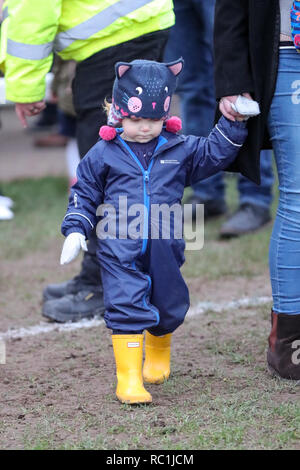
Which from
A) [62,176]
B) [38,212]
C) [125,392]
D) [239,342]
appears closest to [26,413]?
[125,392]

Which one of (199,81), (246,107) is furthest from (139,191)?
(199,81)

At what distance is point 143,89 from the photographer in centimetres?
313

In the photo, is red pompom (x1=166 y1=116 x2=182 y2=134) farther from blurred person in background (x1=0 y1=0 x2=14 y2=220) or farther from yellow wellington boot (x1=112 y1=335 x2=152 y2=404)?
blurred person in background (x1=0 y1=0 x2=14 y2=220)

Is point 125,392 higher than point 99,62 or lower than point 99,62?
lower

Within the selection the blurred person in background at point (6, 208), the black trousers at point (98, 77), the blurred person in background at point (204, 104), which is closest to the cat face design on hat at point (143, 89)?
the black trousers at point (98, 77)

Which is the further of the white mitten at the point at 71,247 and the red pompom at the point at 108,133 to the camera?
the red pompom at the point at 108,133

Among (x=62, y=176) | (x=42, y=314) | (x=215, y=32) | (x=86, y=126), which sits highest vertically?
(x=215, y=32)

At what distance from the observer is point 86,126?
4.14 m

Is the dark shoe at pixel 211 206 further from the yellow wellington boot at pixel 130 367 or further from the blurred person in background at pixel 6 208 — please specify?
the yellow wellington boot at pixel 130 367

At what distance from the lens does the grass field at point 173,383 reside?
9.43 ft

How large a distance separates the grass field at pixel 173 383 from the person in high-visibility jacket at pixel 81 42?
1050 millimetres

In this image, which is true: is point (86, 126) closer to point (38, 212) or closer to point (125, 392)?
point (125, 392)

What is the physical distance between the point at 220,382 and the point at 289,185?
82 centimetres

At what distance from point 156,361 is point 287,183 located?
0.87 m
